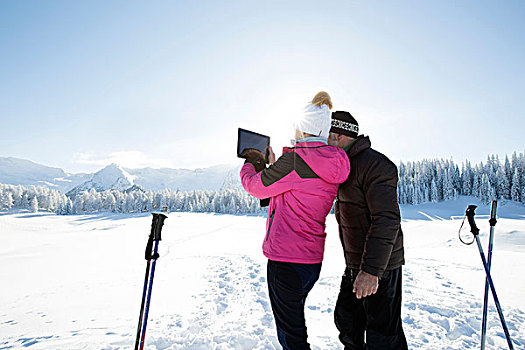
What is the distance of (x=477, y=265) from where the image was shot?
28.6ft

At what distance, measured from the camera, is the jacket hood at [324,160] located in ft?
6.54

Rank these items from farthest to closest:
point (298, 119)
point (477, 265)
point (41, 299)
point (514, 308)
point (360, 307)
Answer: point (477, 265)
point (41, 299)
point (514, 308)
point (360, 307)
point (298, 119)

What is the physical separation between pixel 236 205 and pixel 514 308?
3059 inches

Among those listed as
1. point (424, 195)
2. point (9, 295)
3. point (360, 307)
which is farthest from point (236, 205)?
point (360, 307)

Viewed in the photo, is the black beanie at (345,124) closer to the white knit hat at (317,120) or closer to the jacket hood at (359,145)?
the jacket hood at (359,145)

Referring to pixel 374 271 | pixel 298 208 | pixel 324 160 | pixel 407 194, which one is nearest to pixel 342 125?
pixel 324 160

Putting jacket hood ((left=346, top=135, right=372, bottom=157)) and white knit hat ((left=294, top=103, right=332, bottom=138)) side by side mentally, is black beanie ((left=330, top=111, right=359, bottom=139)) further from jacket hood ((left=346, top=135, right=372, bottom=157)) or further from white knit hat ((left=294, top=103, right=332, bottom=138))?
white knit hat ((left=294, top=103, right=332, bottom=138))

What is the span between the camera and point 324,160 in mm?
1989

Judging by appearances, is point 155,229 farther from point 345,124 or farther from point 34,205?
point 34,205

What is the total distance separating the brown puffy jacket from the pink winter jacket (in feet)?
0.61

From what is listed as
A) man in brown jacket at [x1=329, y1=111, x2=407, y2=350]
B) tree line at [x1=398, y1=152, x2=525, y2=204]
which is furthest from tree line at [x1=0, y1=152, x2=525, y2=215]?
man in brown jacket at [x1=329, y1=111, x2=407, y2=350]

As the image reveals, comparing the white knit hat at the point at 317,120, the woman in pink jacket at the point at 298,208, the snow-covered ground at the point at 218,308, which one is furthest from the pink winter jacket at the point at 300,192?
the snow-covered ground at the point at 218,308

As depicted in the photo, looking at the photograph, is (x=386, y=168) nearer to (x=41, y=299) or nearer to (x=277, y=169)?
(x=277, y=169)

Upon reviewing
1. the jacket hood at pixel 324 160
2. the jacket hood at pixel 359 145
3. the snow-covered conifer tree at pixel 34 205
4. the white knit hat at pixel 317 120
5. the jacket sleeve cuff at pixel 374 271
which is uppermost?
the white knit hat at pixel 317 120
